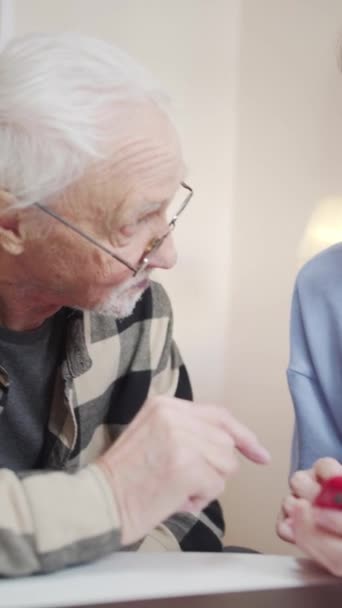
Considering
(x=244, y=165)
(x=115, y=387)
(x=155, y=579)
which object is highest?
(x=244, y=165)

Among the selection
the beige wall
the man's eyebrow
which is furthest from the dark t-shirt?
the beige wall

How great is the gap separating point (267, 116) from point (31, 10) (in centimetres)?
53

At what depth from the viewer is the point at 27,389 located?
92cm

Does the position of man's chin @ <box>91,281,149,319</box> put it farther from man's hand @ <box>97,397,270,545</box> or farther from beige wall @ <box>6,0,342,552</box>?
beige wall @ <box>6,0,342,552</box>

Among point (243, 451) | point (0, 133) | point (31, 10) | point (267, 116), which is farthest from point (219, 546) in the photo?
point (31, 10)

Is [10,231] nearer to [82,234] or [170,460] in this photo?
[82,234]

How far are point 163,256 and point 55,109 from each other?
0.22 m

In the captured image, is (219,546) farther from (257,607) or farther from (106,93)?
(106,93)

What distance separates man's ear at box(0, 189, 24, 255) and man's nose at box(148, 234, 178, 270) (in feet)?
0.54

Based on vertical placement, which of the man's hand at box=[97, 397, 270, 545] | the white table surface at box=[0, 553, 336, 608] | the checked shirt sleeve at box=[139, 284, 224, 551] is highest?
the man's hand at box=[97, 397, 270, 545]

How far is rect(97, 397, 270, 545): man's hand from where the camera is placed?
0.61 m

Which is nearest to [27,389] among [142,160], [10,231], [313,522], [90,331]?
[90,331]

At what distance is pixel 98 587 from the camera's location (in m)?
0.51

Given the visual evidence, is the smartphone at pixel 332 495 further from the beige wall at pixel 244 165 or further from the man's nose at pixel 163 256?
the beige wall at pixel 244 165
